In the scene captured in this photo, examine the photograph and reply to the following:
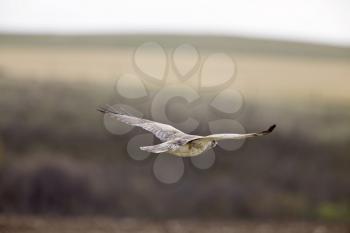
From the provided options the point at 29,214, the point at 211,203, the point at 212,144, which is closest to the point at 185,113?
the point at 211,203

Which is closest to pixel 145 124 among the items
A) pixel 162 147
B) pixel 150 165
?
pixel 162 147

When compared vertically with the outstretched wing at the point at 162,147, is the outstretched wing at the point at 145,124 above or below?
above

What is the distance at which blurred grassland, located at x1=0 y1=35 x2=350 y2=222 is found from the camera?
12.9 feet

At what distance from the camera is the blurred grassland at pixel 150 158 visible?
3.94m

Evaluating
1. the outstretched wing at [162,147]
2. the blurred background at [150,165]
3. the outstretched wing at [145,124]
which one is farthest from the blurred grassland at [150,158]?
the outstretched wing at [162,147]

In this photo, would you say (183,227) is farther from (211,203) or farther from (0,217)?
(0,217)

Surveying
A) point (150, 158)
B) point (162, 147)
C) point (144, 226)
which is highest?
point (162, 147)

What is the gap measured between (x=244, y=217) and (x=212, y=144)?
3.10 m

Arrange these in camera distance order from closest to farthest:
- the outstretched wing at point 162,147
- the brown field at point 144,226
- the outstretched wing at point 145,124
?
the outstretched wing at point 162,147 < the outstretched wing at point 145,124 < the brown field at point 144,226

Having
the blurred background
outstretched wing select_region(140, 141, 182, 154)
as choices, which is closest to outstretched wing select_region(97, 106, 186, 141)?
outstretched wing select_region(140, 141, 182, 154)

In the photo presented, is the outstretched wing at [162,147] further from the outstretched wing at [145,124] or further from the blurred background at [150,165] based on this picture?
the blurred background at [150,165]

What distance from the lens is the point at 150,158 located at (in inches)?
157

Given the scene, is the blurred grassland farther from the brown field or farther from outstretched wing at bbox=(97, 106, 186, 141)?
outstretched wing at bbox=(97, 106, 186, 141)

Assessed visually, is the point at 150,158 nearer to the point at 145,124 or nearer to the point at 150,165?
the point at 150,165
